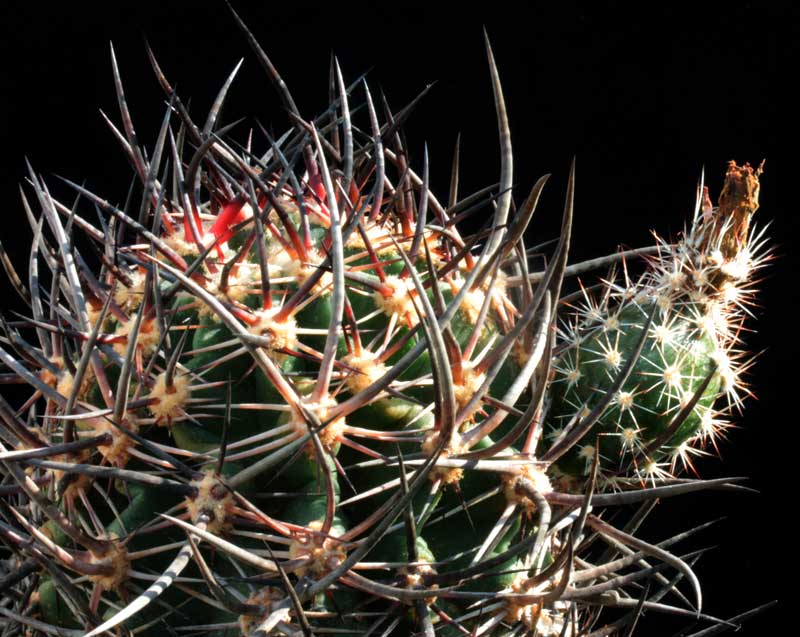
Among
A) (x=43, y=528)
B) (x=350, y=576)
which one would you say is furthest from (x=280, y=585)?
(x=43, y=528)

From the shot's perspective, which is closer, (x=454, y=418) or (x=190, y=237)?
(x=454, y=418)

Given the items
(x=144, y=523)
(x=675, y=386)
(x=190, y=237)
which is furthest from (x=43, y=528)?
(x=675, y=386)

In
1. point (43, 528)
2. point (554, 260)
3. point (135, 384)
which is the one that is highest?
point (554, 260)

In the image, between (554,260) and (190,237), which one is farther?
(190,237)

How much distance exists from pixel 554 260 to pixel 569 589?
0.23 metres

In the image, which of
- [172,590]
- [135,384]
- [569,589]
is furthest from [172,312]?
[569,589]

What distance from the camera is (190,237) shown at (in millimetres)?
776

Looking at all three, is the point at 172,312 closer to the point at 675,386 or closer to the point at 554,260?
the point at 554,260

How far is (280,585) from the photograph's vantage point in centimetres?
61

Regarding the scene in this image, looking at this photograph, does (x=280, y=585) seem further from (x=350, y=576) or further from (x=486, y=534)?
(x=486, y=534)

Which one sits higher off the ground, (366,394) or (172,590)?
(366,394)

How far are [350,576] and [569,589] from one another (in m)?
0.17

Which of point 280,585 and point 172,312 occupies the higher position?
point 172,312

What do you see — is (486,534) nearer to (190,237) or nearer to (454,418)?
(454,418)
